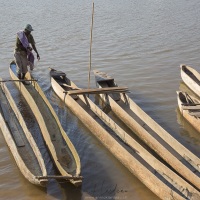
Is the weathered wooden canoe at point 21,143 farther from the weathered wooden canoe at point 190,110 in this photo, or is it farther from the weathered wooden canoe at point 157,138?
the weathered wooden canoe at point 190,110

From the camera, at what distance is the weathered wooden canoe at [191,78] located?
10.9 metres

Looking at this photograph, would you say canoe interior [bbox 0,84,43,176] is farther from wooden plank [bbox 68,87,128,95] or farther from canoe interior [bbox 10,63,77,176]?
wooden plank [bbox 68,87,128,95]

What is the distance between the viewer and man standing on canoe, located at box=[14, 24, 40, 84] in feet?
33.0

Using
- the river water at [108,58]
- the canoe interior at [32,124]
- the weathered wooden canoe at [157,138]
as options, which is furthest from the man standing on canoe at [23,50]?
the weathered wooden canoe at [157,138]

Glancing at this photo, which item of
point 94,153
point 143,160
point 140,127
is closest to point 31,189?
point 94,153

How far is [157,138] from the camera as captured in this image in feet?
26.5

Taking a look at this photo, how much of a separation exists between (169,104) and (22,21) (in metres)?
14.1

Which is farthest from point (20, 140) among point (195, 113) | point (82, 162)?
point (195, 113)

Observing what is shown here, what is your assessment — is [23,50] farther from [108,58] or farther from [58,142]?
[108,58]

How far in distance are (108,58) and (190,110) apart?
627cm

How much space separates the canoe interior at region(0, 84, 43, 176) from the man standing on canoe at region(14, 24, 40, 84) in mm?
1211

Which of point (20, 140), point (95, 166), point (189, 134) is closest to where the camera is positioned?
point (95, 166)

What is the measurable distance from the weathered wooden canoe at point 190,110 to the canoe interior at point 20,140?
4059 mm

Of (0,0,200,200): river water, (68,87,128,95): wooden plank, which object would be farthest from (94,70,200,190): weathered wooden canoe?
(0,0,200,200): river water
